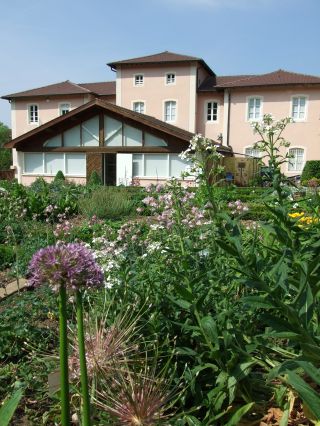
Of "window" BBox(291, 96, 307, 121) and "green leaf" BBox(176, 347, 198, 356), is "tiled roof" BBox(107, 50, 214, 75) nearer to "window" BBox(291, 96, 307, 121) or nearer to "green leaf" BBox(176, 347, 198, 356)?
"window" BBox(291, 96, 307, 121)

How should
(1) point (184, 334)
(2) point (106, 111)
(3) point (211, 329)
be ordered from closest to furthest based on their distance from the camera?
(3) point (211, 329) → (1) point (184, 334) → (2) point (106, 111)

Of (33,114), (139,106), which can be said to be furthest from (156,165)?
(33,114)

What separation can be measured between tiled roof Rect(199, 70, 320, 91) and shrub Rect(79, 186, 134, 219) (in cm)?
1844

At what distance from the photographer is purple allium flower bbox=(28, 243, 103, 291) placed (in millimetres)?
1160

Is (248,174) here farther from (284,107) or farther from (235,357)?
(235,357)

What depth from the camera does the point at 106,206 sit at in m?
11.3

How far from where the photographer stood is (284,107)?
1076 inches

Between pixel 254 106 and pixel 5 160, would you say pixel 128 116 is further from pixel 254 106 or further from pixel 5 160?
pixel 5 160

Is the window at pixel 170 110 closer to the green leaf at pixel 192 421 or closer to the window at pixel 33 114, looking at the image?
the window at pixel 33 114

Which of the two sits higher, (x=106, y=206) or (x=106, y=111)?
(x=106, y=111)

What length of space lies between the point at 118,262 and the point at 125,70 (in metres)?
29.0

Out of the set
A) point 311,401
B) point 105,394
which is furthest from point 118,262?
point 311,401

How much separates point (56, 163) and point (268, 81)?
46.4ft

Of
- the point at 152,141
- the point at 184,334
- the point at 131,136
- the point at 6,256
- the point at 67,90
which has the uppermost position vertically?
the point at 67,90
